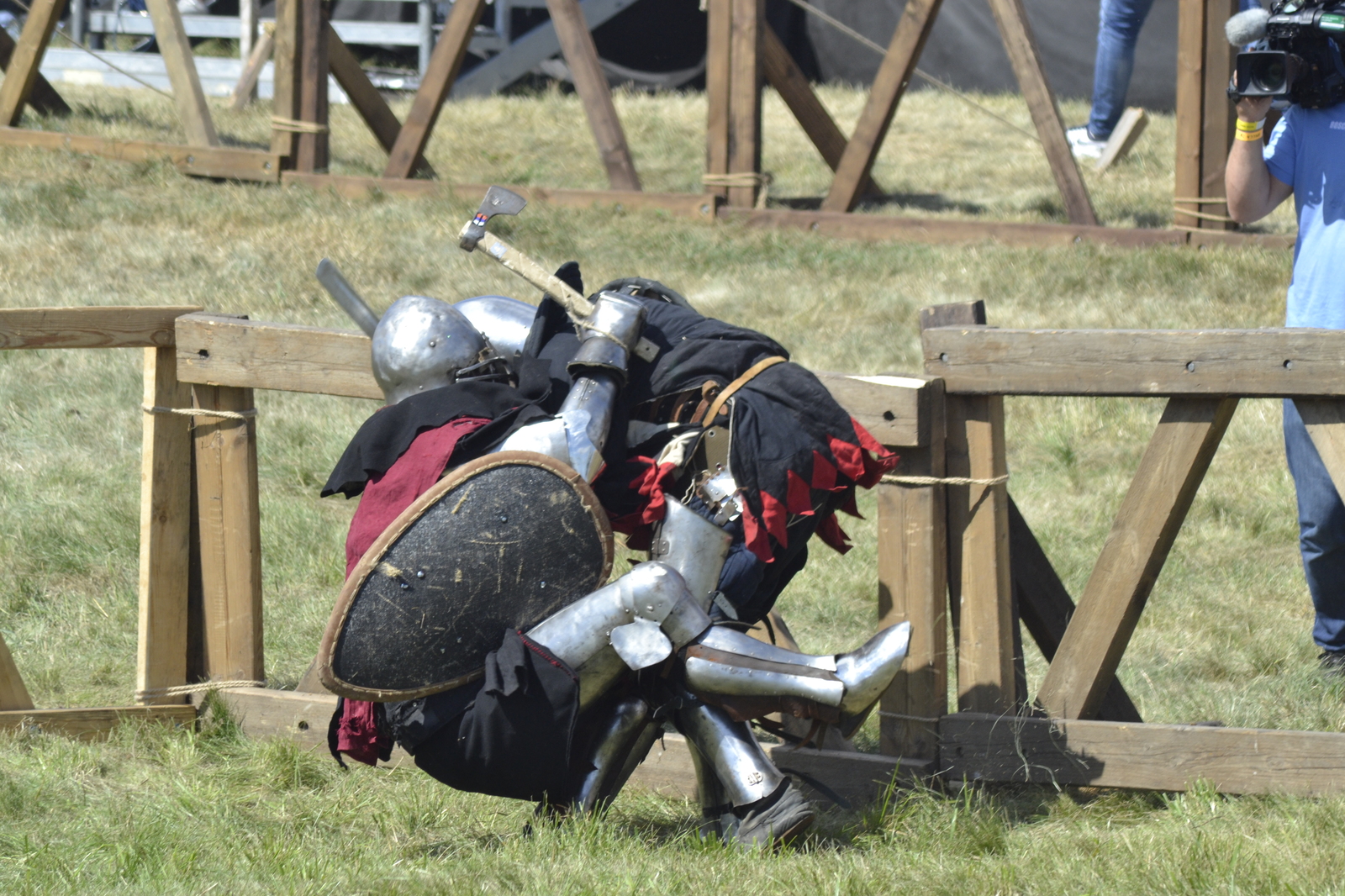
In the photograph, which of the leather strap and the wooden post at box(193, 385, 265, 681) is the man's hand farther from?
the wooden post at box(193, 385, 265, 681)

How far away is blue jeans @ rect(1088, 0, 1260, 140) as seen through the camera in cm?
873

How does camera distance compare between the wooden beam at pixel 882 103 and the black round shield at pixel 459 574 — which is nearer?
the black round shield at pixel 459 574

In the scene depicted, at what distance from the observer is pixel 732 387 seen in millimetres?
2924

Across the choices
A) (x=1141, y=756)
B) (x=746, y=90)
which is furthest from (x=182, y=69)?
(x=1141, y=756)

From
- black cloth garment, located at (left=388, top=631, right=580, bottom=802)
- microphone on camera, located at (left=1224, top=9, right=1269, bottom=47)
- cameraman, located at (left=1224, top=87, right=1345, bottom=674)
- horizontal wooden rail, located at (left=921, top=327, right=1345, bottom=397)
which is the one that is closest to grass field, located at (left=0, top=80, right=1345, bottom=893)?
black cloth garment, located at (left=388, top=631, right=580, bottom=802)

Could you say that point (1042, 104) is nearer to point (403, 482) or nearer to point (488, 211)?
point (488, 211)

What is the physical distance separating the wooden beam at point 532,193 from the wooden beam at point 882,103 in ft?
2.26

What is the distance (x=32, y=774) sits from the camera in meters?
3.28

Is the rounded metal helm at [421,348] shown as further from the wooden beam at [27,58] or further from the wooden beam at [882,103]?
the wooden beam at [27,58]

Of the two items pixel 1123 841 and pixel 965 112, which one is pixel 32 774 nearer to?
pixel 1123 841

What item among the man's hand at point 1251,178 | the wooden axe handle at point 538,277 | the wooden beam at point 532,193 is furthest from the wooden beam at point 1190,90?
the wooden axe handle at point 538,277

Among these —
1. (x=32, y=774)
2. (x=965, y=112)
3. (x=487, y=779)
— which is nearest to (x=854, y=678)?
(x=487, y=779)

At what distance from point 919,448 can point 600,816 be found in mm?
1036

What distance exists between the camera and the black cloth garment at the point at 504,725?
2.64 m
